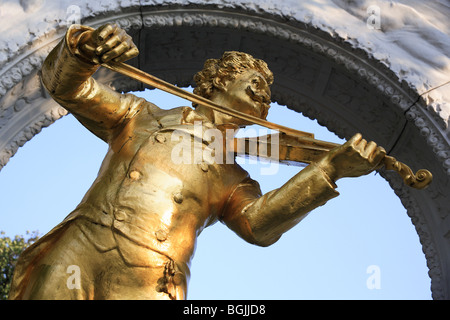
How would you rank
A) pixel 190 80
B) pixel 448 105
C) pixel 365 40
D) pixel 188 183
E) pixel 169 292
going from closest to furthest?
pixel 169 292
pixel 188 183
pixel 448 105
pixel 365 40
pixel 190 80

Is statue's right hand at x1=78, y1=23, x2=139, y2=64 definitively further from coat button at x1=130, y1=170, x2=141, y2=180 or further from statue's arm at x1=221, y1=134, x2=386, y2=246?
statue's arm at x1=221, y1=134, x2=386, y2=246

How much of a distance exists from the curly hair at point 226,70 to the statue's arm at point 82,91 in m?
0.35

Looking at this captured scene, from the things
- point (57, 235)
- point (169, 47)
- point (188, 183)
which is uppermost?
point (169, 47)

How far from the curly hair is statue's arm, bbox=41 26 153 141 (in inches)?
13.7

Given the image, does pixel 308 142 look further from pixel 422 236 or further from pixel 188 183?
pixel 422 236

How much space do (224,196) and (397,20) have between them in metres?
1.81

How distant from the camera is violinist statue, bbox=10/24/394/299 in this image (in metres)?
3.04

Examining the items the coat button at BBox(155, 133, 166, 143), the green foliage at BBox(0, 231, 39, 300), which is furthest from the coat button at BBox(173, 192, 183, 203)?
the green foliage at BBox(0, 231, 39, 300)

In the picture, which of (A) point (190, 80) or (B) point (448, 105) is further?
(A) point (190, 80)

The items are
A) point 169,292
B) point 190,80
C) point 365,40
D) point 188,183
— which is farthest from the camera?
point 190,80

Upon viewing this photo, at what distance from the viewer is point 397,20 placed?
15.3 ft

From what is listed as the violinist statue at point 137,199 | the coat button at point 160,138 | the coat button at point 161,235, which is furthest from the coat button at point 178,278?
the coat button at point 160,138

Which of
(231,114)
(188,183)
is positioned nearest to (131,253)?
(188,183)

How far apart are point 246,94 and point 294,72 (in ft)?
3.82
